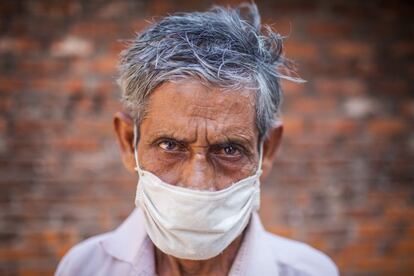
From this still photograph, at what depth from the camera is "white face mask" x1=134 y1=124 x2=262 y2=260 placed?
1.83 meters

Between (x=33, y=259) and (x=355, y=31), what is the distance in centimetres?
269

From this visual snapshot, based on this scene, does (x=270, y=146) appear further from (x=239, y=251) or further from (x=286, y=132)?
(x=286, y=132)

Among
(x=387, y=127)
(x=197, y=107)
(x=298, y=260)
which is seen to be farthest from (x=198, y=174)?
(x=387, y=127)

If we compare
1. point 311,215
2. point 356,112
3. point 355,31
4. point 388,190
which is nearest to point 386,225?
point 388,190

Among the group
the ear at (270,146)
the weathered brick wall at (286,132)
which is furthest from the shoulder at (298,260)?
the weathered brick wall at (286,132)

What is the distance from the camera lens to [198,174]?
1860 millimetres

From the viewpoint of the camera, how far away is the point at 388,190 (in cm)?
400

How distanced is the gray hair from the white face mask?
0.27 m

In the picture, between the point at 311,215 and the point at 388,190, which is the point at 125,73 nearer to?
the point at 311,215

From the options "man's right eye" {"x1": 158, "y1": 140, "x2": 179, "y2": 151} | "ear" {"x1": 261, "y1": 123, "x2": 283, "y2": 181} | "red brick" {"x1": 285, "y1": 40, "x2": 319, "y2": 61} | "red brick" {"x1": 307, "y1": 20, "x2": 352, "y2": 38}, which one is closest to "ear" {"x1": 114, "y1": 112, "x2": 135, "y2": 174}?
"man's right eye" {"x1": 158, "y1": 140, "x2": 179, "y2": 151}

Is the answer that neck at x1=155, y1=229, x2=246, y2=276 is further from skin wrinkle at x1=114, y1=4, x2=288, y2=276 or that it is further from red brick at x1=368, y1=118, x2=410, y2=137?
red brick at x1=368, y1=118, x2=410, y2=137

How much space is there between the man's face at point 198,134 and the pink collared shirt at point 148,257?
0.33 m

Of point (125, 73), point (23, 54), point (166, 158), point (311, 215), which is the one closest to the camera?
point (166, 158)

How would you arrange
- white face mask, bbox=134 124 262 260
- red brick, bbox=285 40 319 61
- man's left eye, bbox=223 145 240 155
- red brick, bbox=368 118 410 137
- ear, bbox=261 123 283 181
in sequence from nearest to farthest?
white face mask, bbox=134 124 262 260
man's left eye, bbox=223 145 240 155
ear, bbox=261 123 283 181
red brick, bbox=285 40 319 61
red brick, bbox=368 118 410 137
